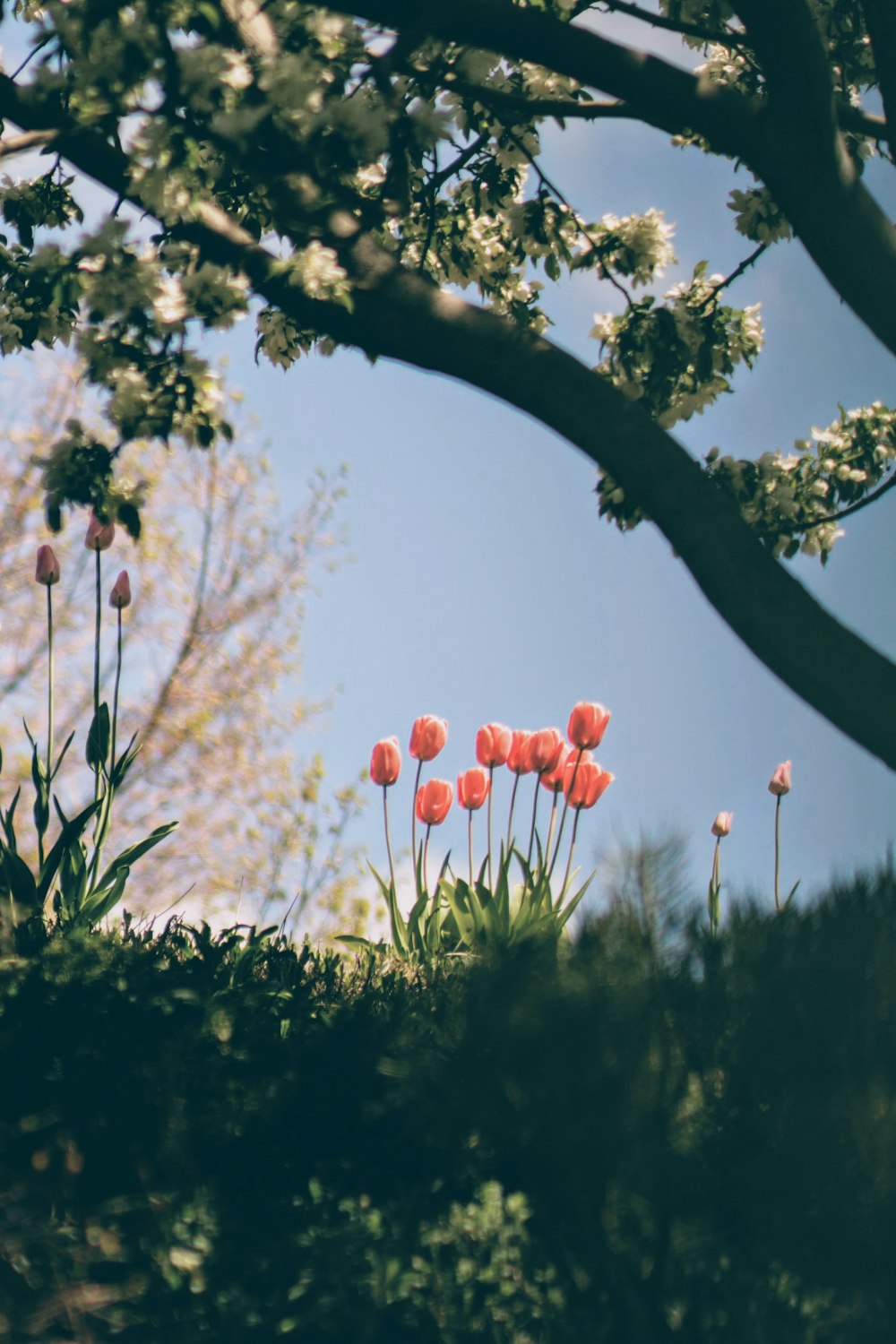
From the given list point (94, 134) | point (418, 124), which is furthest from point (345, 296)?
point (94, 134)

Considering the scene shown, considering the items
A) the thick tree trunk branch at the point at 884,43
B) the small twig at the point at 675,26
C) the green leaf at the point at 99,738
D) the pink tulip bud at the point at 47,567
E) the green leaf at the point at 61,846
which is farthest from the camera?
the pink tulip bud at the point at 47,567

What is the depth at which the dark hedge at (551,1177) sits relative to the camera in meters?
2.63

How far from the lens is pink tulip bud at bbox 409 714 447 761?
7.33 metres

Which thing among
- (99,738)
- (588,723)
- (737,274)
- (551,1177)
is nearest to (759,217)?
(737,274)

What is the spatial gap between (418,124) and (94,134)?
4.46 feet

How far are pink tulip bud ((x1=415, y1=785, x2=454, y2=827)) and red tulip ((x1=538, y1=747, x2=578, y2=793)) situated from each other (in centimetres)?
59

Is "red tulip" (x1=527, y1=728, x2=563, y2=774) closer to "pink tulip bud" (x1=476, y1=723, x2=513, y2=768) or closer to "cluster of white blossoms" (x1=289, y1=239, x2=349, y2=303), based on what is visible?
"pink tulip bud" (x1=476, y1=723, x2=513, y2=768)

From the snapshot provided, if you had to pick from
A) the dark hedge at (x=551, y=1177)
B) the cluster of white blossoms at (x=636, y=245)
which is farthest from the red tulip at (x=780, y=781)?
the dark hedge at (x=551, y=1177)

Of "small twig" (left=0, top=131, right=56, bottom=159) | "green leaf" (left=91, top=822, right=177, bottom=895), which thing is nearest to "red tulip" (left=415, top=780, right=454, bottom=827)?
"green leaf" (left=91, top=822, right=177, bottom=895)

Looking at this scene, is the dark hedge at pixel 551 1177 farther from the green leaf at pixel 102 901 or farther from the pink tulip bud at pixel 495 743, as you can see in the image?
the pink tulip bud at pixel 495 743

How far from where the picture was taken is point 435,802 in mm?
7445

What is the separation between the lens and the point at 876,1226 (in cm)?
258

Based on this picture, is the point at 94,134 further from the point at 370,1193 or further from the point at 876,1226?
the point at 876,1226

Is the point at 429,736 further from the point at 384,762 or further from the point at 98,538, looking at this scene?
the point at 98,538
